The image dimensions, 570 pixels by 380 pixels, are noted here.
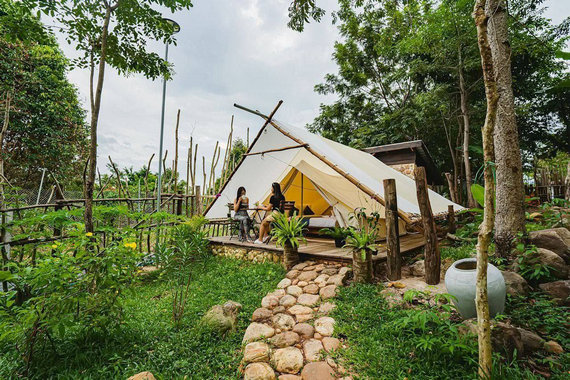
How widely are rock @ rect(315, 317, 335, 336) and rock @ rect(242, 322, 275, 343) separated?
44 cm

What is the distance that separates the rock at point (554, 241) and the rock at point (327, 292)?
256 centimetres

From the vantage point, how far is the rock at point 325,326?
92.5 inches

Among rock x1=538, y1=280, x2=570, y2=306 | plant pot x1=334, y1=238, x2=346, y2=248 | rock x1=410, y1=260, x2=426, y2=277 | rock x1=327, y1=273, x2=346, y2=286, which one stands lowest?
rock x1=327, y1=273, x2=346, y2=286

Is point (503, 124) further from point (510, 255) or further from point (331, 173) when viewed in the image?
point (331, 173)

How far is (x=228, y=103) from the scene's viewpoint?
4.27 meters

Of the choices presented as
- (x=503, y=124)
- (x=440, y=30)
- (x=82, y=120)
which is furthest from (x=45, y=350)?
(x=440, y=30)

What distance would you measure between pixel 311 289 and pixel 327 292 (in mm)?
235

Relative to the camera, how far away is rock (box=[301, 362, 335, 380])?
6.02ft

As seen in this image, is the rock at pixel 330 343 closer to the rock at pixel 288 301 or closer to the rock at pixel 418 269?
the rock at pixel 288 301

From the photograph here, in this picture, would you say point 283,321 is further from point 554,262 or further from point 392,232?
point 554,262

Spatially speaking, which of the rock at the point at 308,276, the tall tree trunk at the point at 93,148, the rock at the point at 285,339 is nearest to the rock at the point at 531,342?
the rock at the point at 285,339

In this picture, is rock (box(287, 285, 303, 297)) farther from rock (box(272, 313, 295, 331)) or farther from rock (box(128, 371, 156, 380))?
rock (box(128, 371, 156, 380))

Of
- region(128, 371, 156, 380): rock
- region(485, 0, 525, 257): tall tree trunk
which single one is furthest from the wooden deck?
region(128, 371, 156, 380): rock

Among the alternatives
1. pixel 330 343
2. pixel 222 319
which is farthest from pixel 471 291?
pixel 222 319
